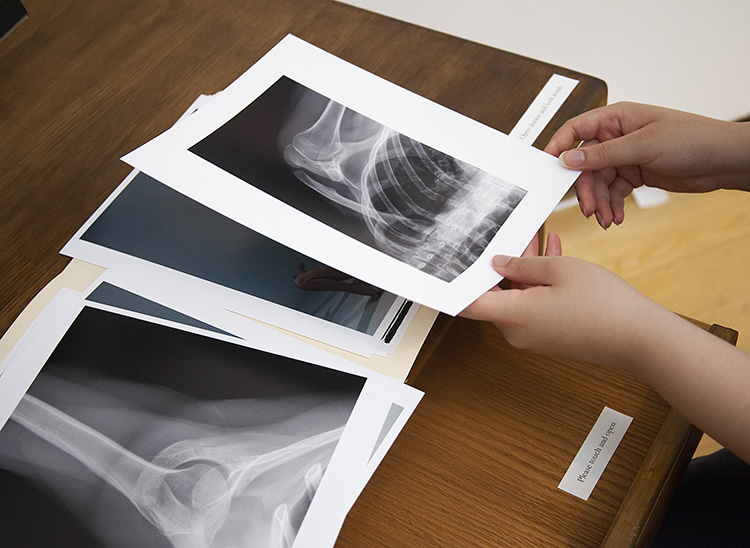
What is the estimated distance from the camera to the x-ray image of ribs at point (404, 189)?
626 millimetres

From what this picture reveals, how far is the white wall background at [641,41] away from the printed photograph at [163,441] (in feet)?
4.52

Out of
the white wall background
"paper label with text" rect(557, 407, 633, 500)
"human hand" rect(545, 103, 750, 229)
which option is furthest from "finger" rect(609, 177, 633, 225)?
the white wall background

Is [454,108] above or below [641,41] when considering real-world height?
below

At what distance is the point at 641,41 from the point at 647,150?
1172mm

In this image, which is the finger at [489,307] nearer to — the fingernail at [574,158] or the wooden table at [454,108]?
the wooden table at [454,108]

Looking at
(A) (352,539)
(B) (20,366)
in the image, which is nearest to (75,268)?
(B) (20,366)

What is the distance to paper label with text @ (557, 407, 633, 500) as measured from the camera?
0.55 m

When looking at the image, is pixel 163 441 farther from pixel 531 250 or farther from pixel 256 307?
Result: pixel 531 250

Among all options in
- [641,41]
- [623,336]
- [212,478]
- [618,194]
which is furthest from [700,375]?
[641,41]

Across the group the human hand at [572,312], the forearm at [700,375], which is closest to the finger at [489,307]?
the human hand at [572,312]

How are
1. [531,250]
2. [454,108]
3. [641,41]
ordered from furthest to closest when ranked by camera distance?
[641,41] → [454,108] → [531,250]

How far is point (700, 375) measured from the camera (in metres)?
0.54

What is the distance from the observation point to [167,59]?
0.83 meters

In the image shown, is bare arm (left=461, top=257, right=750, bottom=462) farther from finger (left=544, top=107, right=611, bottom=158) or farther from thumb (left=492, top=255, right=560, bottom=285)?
finger (left=544, top=107, right=611, bottom=158)
